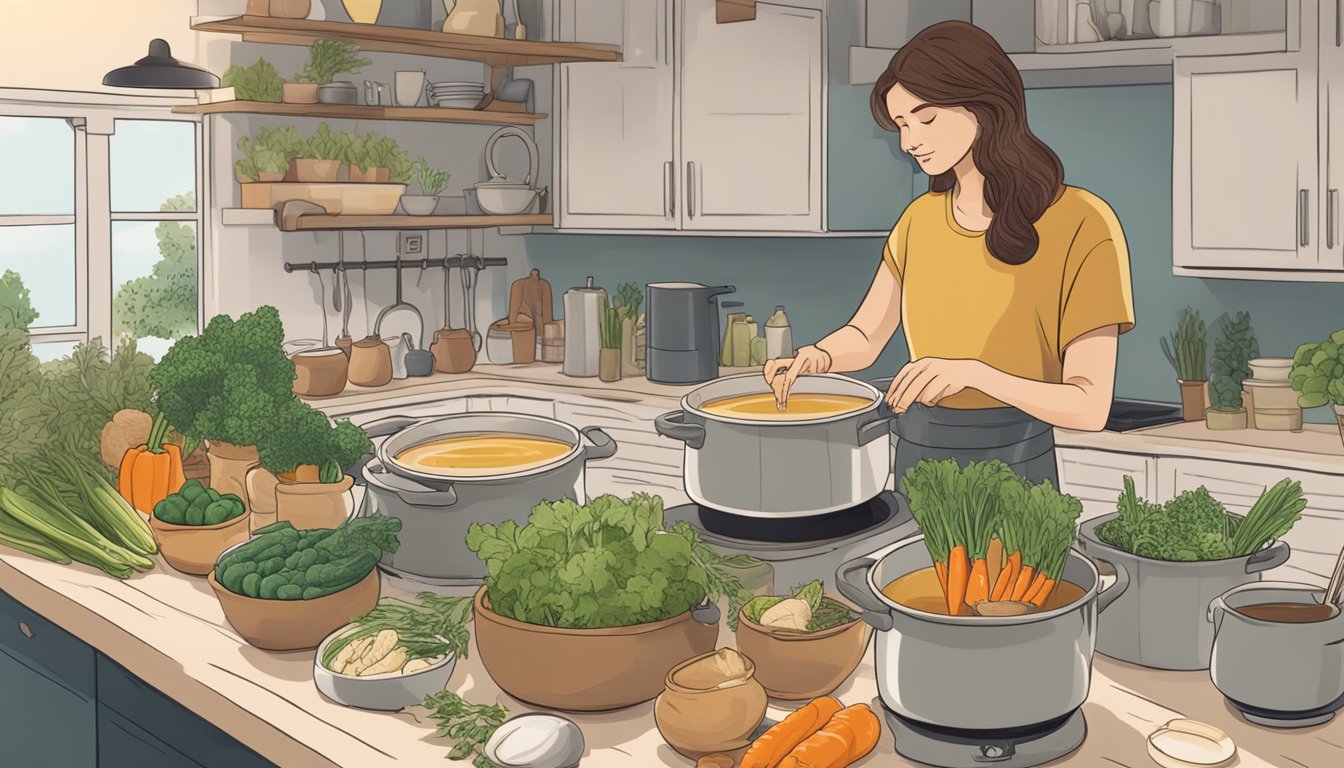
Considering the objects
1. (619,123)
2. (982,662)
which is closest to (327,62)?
(619,123)

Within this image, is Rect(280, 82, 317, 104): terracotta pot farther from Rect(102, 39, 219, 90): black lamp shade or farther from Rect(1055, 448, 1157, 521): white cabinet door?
Rect(1055, 448, 1157, 521): white cabinet door

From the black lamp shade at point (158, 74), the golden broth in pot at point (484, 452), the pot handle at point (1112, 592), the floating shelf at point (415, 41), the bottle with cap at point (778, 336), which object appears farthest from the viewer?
the bottle with cap at point (778, 336)

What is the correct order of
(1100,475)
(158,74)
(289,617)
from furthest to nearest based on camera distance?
(1100,475)
(158,74)
(289,617)

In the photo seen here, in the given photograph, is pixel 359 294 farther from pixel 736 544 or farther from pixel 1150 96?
pixel 736 544

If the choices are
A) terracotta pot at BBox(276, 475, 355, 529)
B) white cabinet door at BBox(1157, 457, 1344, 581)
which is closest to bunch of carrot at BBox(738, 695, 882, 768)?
terracotta pot at BBox(276, 475, 355, 529)

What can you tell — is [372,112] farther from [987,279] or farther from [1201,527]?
[1201,527]

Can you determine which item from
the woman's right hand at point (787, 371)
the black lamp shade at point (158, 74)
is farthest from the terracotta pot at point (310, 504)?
the black lamp shade at point (158, 74)

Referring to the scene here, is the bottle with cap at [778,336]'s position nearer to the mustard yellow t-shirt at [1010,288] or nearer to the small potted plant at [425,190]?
the small potted plant at [425,190]

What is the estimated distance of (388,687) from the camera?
1480mm

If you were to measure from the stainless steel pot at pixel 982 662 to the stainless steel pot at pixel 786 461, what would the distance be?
430 millimetres

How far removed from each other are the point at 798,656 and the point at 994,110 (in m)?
1.23

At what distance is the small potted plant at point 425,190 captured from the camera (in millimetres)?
4607

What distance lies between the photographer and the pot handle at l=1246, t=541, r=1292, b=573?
1516 millimetres

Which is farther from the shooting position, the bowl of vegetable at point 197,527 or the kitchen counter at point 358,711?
the bowl of vegetable at point 197,527
